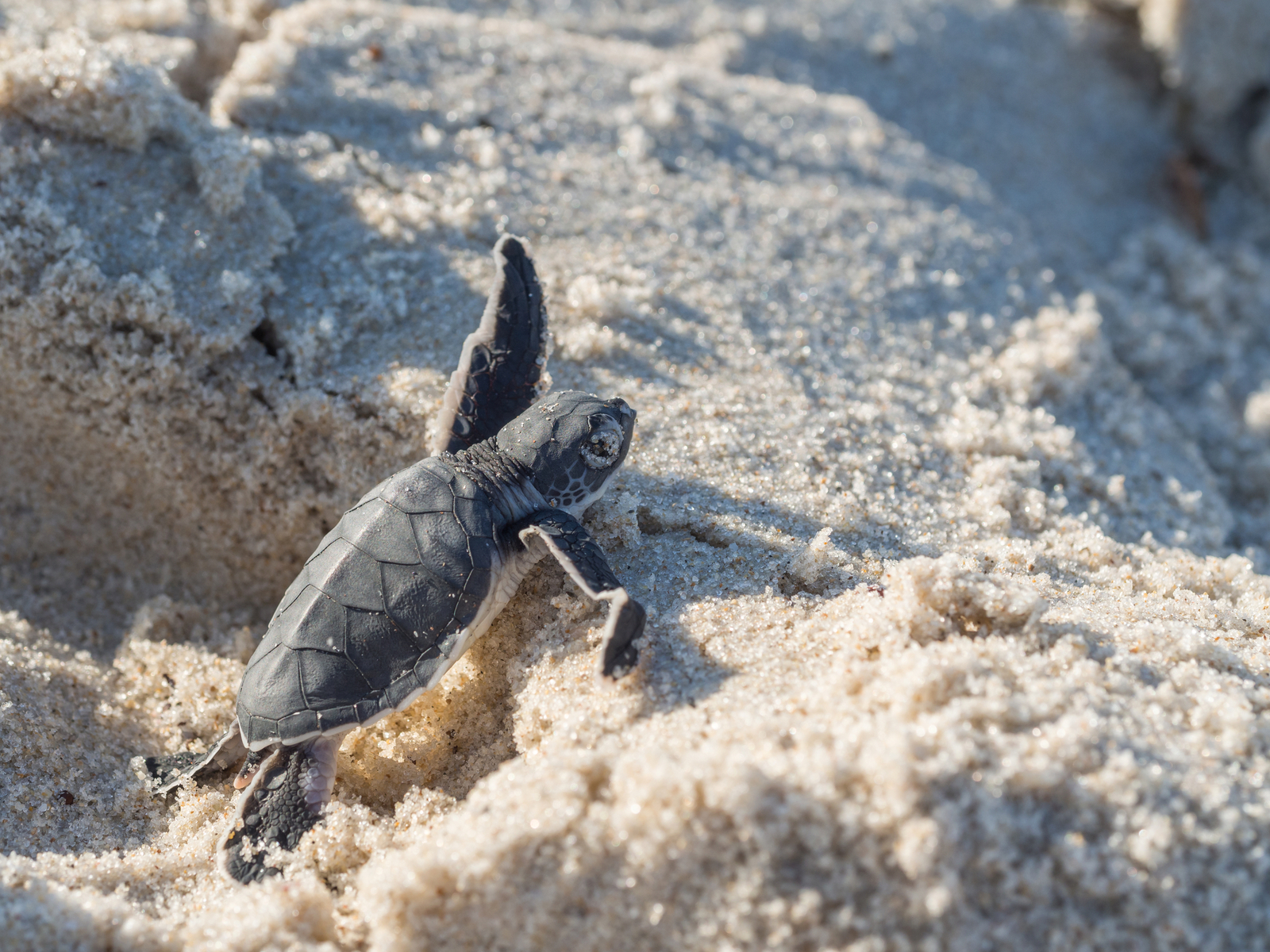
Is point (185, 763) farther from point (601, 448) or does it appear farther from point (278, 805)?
point (601, 448)

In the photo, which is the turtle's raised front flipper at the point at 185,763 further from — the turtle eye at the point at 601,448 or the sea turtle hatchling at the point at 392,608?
the turtle eye at the point at 601,448

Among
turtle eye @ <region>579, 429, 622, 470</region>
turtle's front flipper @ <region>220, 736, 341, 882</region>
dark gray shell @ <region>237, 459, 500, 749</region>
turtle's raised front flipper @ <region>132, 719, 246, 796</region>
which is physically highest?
turtle eye @ <region>579, 429, 622, 470</region>

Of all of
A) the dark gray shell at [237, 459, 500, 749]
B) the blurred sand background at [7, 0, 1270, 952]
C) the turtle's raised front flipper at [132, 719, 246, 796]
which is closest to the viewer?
the blurred sand background at [7, 0, 1270, 952]

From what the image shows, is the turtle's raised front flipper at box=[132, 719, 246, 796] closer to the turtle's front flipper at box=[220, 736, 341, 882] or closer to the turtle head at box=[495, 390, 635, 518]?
the turtle's front flipper at box=[220, 736, 341, 882]

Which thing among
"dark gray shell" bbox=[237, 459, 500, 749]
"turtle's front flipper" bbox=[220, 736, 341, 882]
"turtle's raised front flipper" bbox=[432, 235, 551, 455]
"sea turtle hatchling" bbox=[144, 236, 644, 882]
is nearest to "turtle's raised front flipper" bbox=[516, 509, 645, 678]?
"sea turtle hatchling" bbox=[144, 236, 644, 882]

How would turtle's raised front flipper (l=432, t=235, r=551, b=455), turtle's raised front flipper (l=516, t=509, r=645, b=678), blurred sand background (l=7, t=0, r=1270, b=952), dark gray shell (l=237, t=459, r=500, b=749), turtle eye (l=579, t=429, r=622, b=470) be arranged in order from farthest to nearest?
turtle's raised front flipper (l=432, t=235, r=551, b=455) < turtle eye (l=579, t=429, r=622, b=470) < dark gray shell (l=237, t=459, r=500, b=749) < turtle's raised front flipper (l=516, t=509, r=645, b=678) < blurred sand background (l=7, t=0, r=1270, b=952)

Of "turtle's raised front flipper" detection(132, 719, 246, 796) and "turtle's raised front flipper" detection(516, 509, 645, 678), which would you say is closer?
"turtle's raised front flipper" detection(516, 509, 645, 678)

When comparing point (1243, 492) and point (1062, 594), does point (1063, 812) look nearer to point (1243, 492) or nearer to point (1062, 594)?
point (1062, 594)
